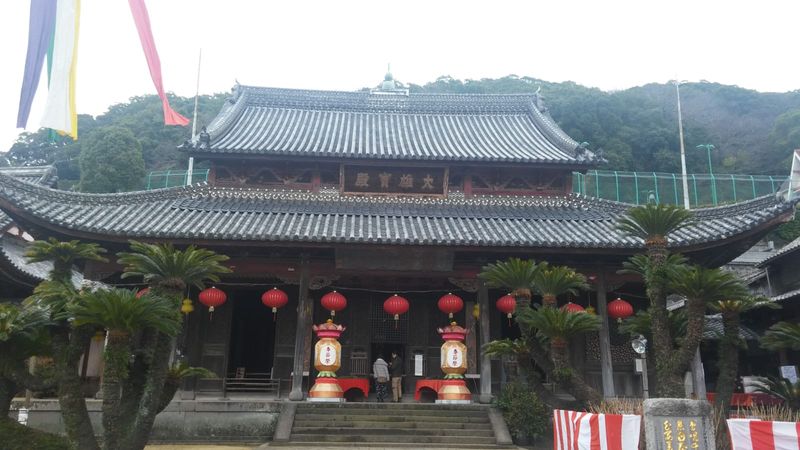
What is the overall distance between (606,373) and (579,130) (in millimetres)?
51482

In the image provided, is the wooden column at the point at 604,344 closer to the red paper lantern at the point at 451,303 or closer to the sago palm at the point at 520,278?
the red paper lantern at the point at 451,303

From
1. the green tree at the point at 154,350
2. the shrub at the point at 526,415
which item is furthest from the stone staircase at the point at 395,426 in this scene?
the green tree at the point at 154,350

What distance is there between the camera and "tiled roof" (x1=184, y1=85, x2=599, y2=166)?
61.6 feet

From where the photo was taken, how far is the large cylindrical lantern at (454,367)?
15.4 m

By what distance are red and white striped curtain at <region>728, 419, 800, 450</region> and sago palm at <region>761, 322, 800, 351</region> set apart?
4515 mm

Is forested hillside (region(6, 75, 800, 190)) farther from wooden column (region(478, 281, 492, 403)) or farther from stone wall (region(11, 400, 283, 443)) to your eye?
wooden column (region(478, 281, 492, 403))

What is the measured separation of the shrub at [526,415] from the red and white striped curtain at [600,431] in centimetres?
354

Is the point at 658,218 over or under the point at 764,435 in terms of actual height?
over

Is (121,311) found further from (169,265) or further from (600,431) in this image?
(600,431)

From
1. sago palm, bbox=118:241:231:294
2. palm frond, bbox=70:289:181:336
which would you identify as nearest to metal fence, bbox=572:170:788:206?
sago palm, bbox=118:241:231:294

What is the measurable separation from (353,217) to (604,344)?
7.46 metres

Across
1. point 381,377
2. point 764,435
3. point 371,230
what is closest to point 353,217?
point 371,230

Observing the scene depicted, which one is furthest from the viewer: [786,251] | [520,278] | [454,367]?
[786,251]

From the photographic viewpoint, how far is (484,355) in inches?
610
